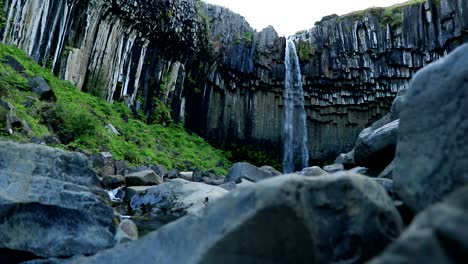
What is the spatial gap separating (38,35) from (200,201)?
13.2 m

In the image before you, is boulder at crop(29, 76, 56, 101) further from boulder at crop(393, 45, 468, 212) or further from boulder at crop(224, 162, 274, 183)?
boulder at crop(393, 45, 468, 212)

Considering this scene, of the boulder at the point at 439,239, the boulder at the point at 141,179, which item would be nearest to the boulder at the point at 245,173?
the boulder at the point at 141,179

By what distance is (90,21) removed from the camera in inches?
757

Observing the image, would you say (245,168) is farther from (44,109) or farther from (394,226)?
(394,226)

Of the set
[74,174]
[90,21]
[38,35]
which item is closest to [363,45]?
[90,21]

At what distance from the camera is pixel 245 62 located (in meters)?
28.9

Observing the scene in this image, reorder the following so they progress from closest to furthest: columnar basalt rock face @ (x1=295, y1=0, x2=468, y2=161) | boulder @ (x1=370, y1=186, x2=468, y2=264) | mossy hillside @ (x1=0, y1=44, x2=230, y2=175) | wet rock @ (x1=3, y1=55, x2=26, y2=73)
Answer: boulder @ (x1=370, y1=186, x2=468, y2=264) < mossy hillside @ (x1=0, y1=44, x2=230, y2=175) < wet rock @ (x1=3, y1=55, x2=26, y2=73) < columnar basalt rock face @ (x1=295, y1=0, x2=468, y2=161)

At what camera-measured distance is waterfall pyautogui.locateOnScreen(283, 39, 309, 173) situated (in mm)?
29438

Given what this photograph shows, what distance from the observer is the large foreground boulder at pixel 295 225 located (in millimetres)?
2398

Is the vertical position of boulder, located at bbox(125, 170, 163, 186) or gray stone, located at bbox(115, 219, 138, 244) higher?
boulder, located at bbox(125, 170, 163, 186)

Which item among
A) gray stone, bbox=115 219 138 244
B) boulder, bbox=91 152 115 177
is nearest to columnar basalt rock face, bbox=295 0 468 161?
boulder, bbox=91 152 115 177

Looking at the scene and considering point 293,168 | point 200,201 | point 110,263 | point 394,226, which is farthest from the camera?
point 293,168

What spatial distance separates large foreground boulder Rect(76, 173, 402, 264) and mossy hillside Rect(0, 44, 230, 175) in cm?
829

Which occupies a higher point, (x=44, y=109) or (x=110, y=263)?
(x=44, y=109)
